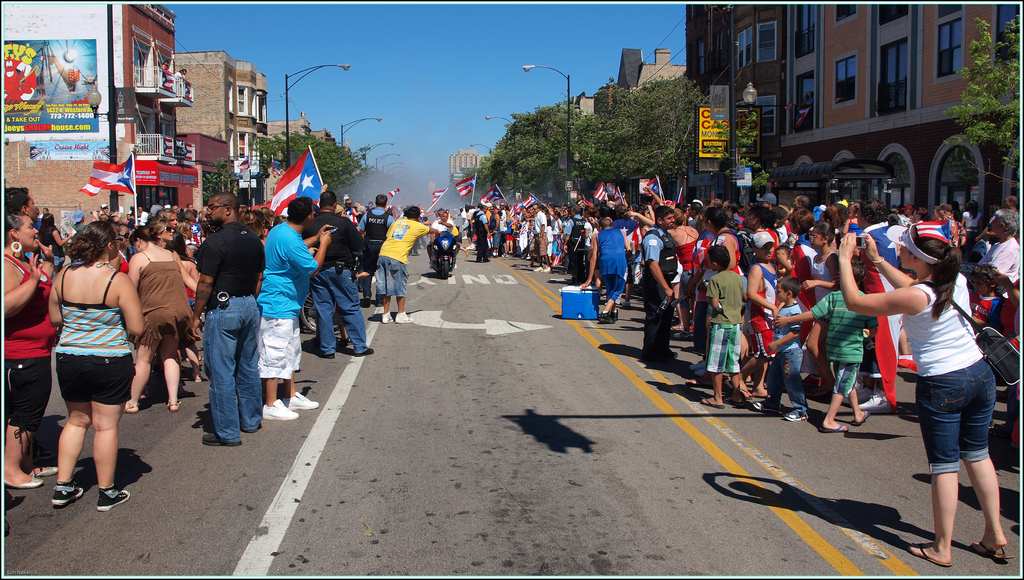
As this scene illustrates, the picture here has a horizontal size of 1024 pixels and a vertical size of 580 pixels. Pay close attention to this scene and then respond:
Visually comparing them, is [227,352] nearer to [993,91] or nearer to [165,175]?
[993,91]

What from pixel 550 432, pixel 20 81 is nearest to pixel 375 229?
pixel 550 432

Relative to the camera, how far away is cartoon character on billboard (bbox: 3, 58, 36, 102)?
35875 millimetres

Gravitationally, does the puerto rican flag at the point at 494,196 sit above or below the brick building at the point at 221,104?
below

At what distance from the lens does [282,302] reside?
6879 mm

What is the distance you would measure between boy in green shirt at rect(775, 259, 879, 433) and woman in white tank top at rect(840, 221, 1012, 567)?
2289 mm

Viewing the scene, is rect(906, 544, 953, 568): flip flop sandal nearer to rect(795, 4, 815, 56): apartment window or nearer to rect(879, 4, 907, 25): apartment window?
rect(879, 4, 907, 25): apartment window

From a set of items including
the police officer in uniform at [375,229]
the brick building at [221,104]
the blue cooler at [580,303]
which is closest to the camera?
the blue cooler at [580,303]

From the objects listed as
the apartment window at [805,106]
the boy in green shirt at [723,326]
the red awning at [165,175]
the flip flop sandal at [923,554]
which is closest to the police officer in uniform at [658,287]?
the boy in green shirt at [723,326]

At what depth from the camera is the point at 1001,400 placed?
7781mm

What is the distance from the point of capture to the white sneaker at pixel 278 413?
677 centimetres

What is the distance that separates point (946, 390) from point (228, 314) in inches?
193

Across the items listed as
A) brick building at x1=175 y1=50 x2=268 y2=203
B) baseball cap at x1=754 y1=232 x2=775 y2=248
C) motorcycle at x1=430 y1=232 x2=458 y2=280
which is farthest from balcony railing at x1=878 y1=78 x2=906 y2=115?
brick building at x1=175 y1=50 x2=268 y2=203

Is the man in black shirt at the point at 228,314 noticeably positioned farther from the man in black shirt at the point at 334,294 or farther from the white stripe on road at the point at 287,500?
the man in black shirt at the point at 334,294

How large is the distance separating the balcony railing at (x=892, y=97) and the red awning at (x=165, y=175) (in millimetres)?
30723
